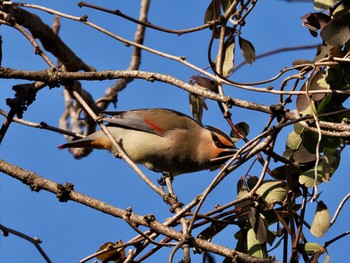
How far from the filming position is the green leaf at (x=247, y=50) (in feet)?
12.8

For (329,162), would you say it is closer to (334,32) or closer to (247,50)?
(334,32)

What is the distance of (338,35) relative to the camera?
3.34 m

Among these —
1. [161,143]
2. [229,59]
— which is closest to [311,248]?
[229,59]

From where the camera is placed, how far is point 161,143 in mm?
4637

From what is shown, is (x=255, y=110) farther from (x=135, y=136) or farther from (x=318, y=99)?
(x=135, y=136)

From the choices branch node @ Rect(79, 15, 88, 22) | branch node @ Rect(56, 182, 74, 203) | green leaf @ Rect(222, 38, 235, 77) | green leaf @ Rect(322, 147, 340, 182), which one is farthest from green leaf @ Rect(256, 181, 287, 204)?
branch node @ Rect(79, 15, 88, 22)

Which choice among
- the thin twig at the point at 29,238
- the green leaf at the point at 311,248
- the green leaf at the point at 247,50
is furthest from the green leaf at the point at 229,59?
the thin twig at the point at 29,238

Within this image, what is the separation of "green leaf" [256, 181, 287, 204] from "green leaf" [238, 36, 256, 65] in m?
0.74

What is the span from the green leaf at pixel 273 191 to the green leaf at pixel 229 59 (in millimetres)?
667

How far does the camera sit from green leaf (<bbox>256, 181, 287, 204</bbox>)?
347 centimetres

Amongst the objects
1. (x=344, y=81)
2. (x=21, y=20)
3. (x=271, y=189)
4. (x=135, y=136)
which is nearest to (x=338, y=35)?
(x=344, y=81)

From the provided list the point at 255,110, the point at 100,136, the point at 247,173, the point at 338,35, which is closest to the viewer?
the point at 255,110

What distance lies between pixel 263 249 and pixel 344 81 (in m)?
0.90

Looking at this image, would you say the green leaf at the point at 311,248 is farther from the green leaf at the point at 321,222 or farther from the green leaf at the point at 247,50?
the green leaf at the point at 247,50
